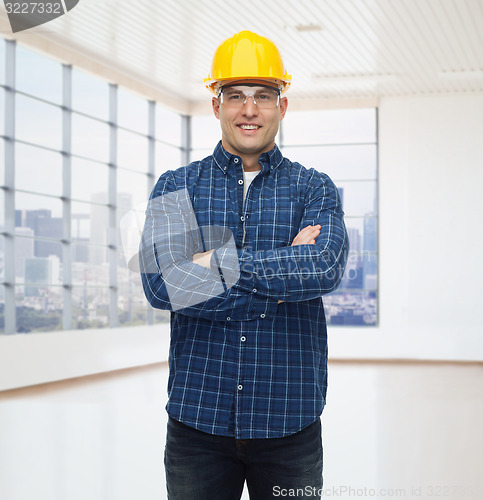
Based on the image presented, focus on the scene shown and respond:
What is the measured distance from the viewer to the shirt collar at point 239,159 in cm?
214

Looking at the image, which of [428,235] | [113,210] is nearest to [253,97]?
[113,210]

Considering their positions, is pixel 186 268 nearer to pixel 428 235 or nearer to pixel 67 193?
pixel 67 193

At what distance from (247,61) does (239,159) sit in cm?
30

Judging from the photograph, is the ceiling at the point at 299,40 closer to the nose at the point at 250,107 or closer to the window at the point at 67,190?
the window at the point at 67,190

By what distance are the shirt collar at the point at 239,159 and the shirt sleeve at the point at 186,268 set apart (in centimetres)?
15

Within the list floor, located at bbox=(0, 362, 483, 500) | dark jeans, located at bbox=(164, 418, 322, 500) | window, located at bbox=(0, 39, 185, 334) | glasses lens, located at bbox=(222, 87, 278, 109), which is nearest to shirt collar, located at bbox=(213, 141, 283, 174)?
glasses lens, located at bbox=(222, 87, 278, 109)

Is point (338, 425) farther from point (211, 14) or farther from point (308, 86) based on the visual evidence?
point (308, 86)

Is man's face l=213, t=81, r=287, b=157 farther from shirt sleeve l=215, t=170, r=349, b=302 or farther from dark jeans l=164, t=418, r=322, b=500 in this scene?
dark jeans l=164, t=418, r=322, b=500

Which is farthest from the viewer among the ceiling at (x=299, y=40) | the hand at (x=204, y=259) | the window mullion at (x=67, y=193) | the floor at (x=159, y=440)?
the window mullion at (x=67, y=193)

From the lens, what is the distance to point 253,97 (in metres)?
2.10

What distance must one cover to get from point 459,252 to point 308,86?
4660mm

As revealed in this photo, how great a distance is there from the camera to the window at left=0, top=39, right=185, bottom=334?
35.9 ft

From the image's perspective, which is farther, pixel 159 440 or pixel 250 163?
pixel 159 440

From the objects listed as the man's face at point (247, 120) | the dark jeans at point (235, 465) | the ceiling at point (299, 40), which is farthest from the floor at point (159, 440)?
the ceiling at point (299, 40)
